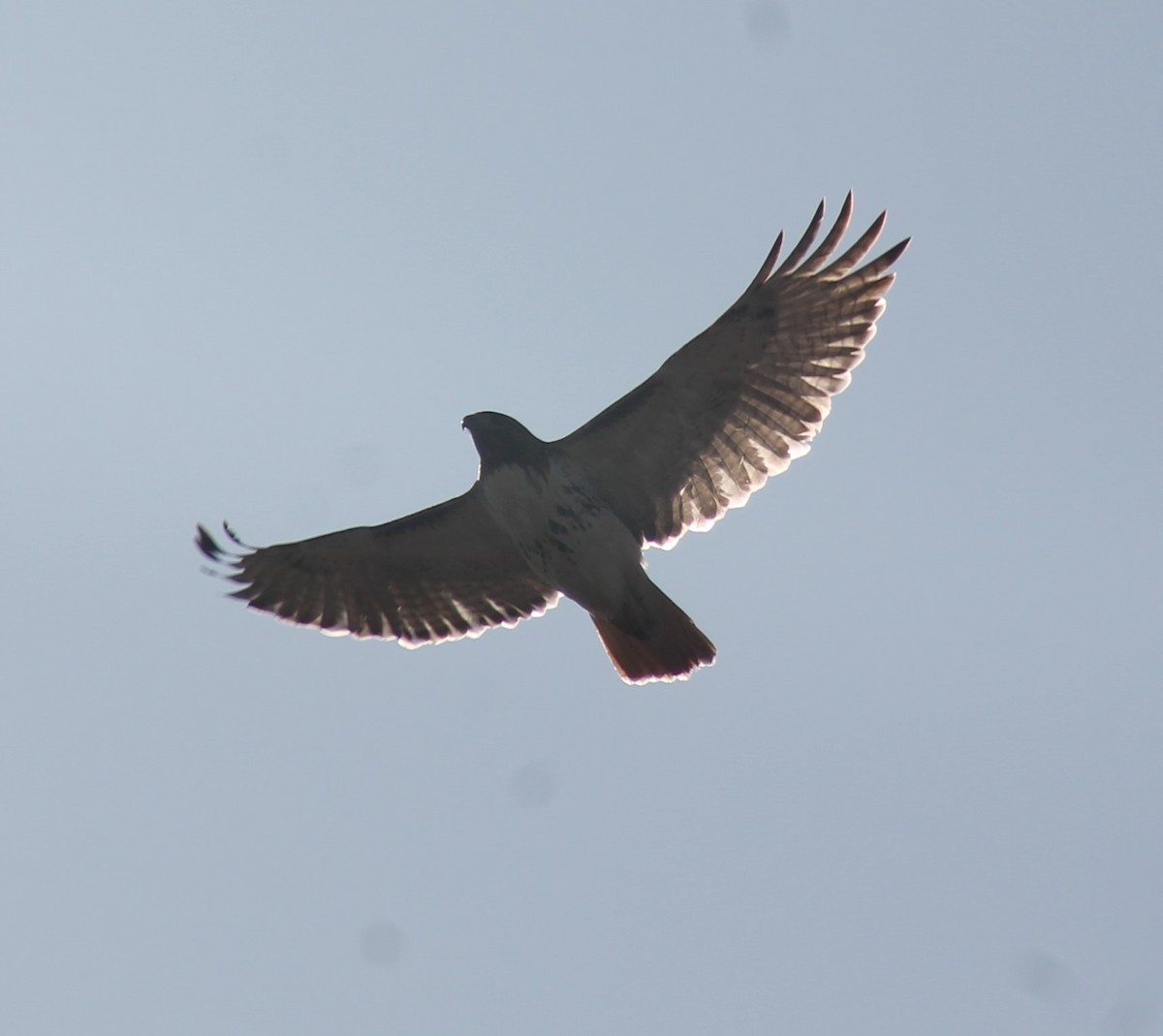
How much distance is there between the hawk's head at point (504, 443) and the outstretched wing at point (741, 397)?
0.85ft

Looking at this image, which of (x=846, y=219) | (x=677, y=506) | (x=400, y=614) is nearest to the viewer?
(x=846, y=219)

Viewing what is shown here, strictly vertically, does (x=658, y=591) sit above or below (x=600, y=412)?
below

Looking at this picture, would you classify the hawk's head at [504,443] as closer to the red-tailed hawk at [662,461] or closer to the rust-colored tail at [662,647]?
the red-tailed hawk at [662,461]

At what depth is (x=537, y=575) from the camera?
11.0 m

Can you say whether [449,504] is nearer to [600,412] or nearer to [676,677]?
[600,412]

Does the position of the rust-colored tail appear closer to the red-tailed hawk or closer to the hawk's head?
the red-tailed hawk

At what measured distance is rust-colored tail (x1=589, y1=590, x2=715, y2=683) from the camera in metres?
10.3

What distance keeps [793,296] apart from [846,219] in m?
0.61

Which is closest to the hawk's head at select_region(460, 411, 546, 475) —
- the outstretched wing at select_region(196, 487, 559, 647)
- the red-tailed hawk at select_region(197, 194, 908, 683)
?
the red-tailed hawk at select_region(197, 194, 908, 683)

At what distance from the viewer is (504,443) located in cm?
1033

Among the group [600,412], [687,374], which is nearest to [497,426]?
[600,412]

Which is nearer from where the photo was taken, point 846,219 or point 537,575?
point 846,219

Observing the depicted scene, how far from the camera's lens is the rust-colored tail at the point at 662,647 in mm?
10328

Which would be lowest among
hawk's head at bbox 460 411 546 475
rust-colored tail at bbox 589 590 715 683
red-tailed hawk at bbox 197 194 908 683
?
rust-colored tail at bbox 589 590 715 683
